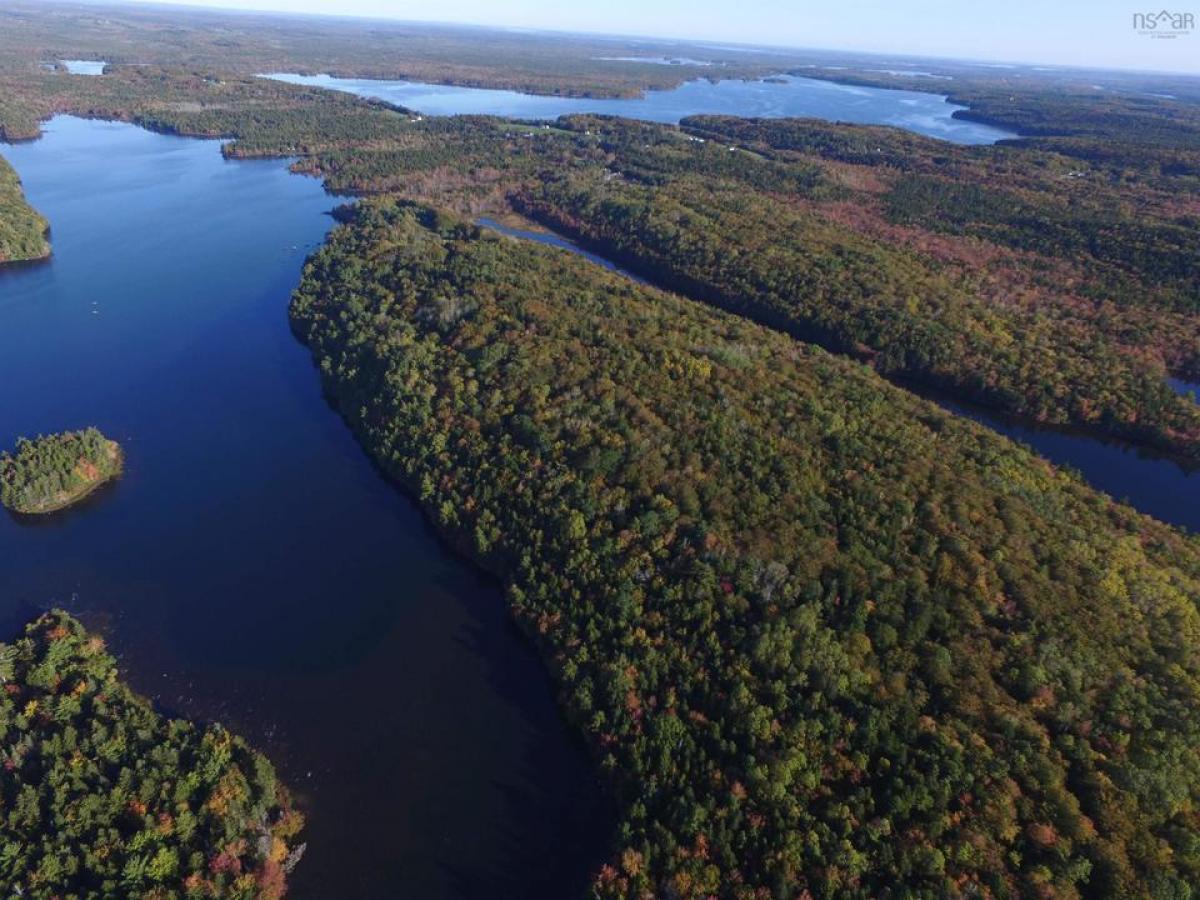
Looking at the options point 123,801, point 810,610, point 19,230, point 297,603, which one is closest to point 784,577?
point 810,610

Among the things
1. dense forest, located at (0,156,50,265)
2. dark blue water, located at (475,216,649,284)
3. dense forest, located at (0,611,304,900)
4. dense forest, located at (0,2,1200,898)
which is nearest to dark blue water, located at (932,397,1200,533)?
dense forest, located at (0,2,1200,898)

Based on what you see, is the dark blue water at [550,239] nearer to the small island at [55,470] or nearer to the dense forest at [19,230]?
the dense forest at [19,230]

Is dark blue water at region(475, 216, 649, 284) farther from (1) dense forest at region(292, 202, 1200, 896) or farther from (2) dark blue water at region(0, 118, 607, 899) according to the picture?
(2) dark blue water at region(0, 118, 607, 899)

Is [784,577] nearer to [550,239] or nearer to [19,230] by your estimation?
[550,239]

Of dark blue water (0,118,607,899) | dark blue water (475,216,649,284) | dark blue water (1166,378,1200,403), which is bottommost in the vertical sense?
dark blue water (0,118,607,899)

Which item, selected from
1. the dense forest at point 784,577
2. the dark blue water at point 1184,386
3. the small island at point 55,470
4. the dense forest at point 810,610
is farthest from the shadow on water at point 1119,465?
the small island at point 55,470

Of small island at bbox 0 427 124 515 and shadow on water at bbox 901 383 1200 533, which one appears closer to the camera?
small island at bbox 0 427 124 515
